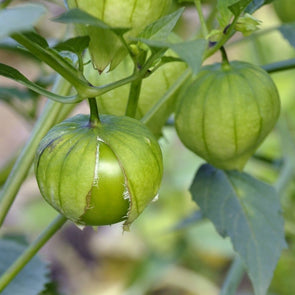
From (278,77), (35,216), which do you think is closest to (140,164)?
(278,77)

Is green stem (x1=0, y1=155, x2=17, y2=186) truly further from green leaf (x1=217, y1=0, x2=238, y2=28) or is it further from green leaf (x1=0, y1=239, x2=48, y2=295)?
green leaf (x1=217, y1=0, x2=238, y2=28)

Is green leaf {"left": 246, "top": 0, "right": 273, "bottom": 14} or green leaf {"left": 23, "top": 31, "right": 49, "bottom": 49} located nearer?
green leaf {"left": 23, "top": 31, "right": 49, "bottom": 49}

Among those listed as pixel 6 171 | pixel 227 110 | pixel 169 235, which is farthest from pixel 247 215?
pixel 169 235

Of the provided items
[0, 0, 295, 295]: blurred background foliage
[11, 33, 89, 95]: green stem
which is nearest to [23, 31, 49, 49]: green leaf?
[11, 33, 89, 95]: green stem

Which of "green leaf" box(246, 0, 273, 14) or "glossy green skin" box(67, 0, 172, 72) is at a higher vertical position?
"glossy green skin" box(67, 0, 172, 72)

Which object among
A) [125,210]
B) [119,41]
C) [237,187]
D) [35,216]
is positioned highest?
[119,41]

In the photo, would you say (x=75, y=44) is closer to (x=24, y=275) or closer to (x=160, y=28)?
(x=160, y=28)

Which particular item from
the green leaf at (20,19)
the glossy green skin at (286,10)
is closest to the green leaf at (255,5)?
the glossy green skin at (286,10)

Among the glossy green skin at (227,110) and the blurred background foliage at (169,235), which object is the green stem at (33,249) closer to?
the glossy green skin at (227,110)

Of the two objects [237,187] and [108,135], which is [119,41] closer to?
[108,135]
